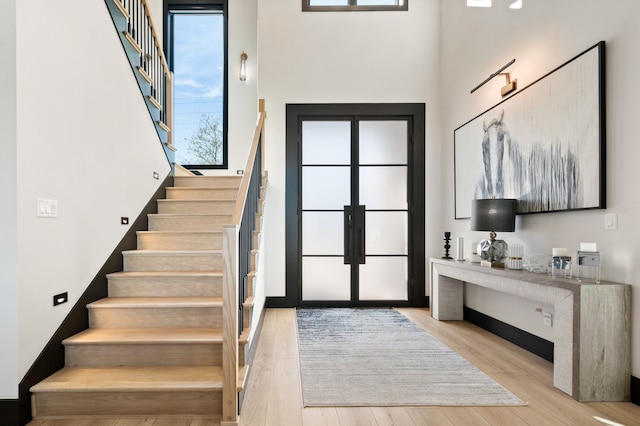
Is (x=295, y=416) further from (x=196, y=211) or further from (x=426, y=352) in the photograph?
(x=196, y=211)

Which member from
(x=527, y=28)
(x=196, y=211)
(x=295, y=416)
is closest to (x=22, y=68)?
(x=196, y=211)

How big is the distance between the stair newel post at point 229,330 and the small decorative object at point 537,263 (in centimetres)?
226

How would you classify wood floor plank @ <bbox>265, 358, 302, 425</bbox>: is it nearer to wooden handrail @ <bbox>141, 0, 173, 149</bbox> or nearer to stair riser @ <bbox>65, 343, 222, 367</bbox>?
stair riser @ <bbox>65, 343, 222, 367</bbox>

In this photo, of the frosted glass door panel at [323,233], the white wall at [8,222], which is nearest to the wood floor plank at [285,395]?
the white wall at [8,222]

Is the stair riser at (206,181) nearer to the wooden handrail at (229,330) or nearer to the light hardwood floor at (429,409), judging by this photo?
the light hardwood floor at (429,409)

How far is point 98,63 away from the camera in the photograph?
316 centimetres

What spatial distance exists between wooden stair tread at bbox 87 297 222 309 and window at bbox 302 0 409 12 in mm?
4062

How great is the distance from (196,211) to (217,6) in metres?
3.93

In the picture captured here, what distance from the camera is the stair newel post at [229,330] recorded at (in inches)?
85.0

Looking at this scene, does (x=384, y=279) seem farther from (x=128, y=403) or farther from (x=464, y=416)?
(x=128, y=403)

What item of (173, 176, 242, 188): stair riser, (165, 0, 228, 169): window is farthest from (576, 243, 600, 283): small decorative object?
(165, 0, 228, 169): window

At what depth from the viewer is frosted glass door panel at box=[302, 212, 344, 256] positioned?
516 centimetres

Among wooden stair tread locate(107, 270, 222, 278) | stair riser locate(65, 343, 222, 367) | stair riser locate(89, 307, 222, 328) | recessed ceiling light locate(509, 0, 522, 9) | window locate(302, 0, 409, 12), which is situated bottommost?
stair riser locate(65, 343, 222, 367)

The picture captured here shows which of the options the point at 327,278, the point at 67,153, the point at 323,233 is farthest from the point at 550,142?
the point at 67,153
